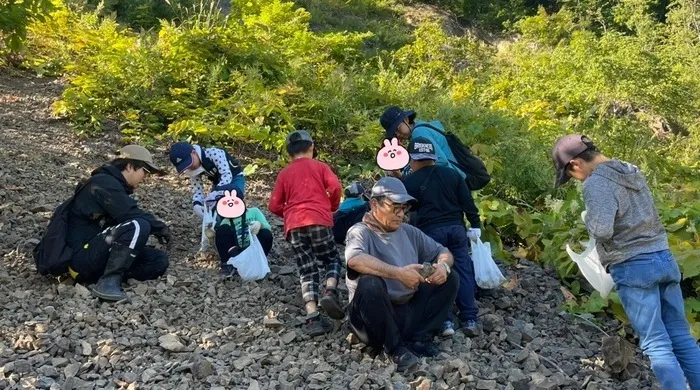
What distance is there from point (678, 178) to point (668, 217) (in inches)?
127

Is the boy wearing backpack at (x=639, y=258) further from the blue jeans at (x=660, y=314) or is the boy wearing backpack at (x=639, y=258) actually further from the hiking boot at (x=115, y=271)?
the hiking boot at (x=115, y=271)

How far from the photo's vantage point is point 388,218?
4211 millimetres

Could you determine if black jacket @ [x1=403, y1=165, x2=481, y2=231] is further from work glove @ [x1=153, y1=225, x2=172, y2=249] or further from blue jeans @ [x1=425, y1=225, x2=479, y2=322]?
work glove @ [x1=153, y1=225, x2=172, y2=249]

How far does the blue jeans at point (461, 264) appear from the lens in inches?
186

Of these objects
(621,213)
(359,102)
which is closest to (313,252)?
(621,213)

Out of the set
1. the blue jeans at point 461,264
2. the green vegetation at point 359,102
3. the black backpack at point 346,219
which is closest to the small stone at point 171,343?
the black backpack at point 346,219

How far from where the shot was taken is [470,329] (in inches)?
183

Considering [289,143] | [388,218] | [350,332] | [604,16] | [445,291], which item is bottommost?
[350,332]

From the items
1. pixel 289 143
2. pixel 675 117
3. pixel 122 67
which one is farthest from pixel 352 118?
pixel 675 117

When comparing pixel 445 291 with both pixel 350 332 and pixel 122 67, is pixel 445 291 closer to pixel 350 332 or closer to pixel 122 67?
pixel 350 332

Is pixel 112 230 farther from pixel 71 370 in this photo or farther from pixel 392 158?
pixel 392 158

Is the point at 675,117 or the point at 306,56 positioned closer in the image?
the point at 306,56

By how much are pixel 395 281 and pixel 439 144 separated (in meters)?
1.24

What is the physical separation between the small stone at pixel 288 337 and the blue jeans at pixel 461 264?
1.08 metres
